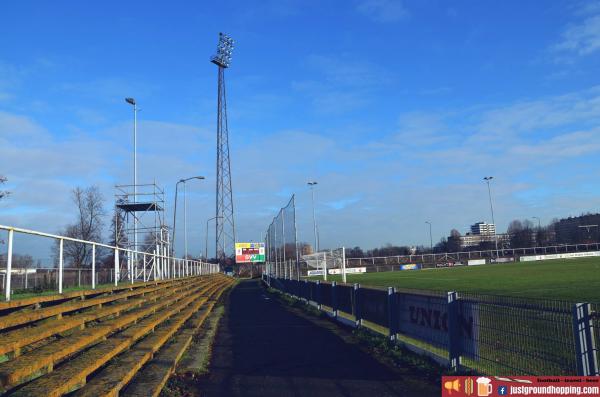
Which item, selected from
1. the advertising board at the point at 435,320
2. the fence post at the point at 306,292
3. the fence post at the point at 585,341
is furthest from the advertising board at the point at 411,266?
the fence post at the point at 585,341

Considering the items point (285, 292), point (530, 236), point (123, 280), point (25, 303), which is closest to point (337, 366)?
point (25, 303)

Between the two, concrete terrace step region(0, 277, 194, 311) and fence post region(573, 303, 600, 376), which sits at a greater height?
concrete terrace step region(0, 277, 194, 311)

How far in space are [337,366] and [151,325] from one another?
4185 mm

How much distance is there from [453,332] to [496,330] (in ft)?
3.46

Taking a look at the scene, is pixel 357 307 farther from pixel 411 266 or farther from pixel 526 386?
pixel 411 266

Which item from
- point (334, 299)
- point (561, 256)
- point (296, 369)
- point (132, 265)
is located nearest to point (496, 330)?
point (296, 369)

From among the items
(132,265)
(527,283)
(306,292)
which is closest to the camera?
(132,265)

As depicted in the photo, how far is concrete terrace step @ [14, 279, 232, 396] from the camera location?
5.42 m

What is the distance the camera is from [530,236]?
13462 centimetres

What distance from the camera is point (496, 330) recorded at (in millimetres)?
6926

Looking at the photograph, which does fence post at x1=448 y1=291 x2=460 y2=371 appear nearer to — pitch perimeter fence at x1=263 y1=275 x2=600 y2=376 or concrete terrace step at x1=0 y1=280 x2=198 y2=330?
pitch perimeter fence at x1=263 y1=275 x2=600 y2=376

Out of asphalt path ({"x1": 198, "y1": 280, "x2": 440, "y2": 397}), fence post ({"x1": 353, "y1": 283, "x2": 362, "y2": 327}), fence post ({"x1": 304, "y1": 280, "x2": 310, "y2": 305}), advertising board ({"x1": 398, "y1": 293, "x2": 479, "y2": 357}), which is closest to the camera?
asphalt path ({"x1": 198, "y1": 280, "x2": 440, "y2": 397})

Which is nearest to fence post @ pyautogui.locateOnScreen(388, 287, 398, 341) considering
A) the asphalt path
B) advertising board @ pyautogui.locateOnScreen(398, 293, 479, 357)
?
advertising board @ pyautogui.locateOnScreen(398, 293, 479, 357)

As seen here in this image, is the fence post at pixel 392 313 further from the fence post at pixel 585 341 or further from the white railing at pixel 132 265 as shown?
the white railing at pixel 132 265
